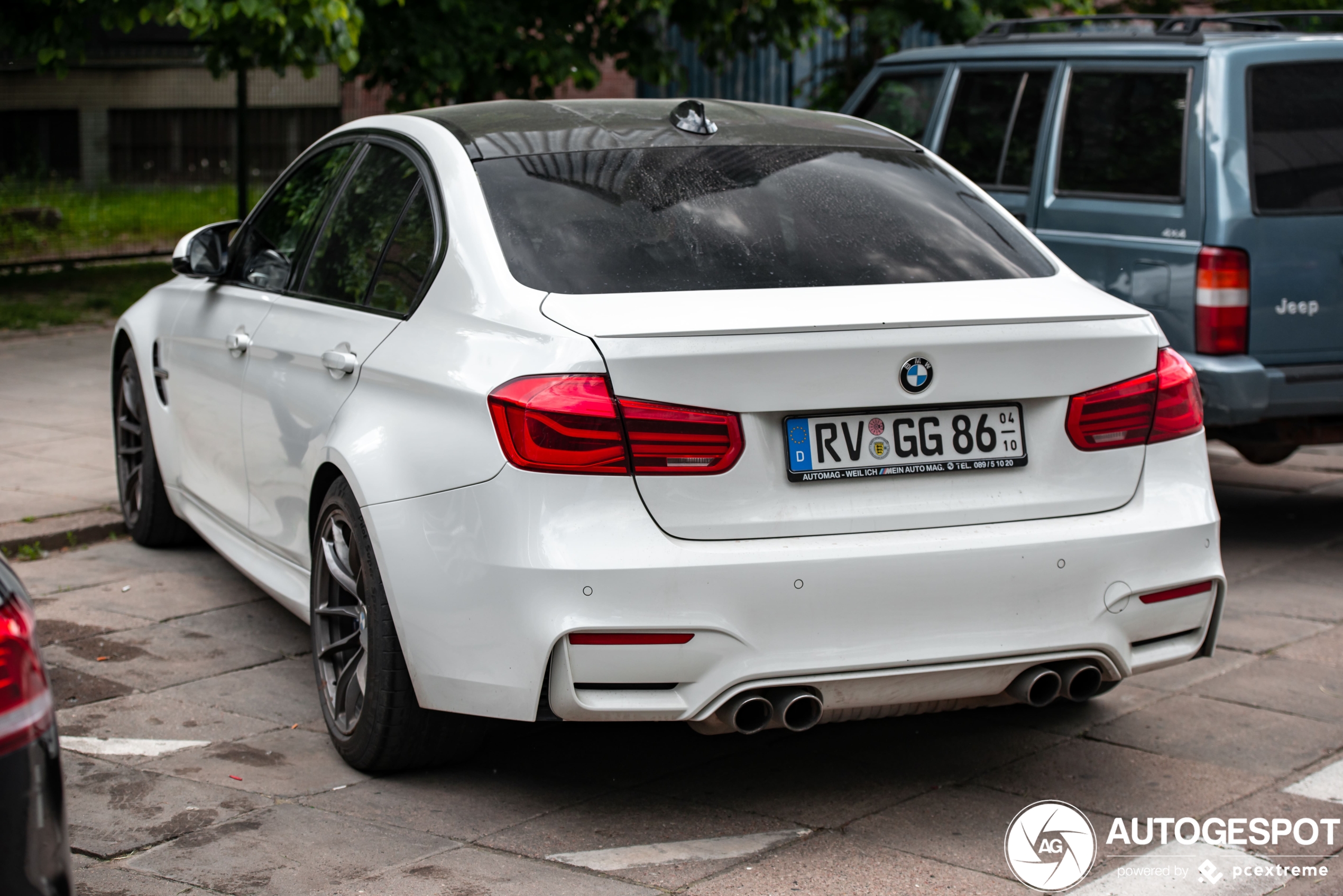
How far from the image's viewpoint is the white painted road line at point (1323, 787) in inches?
156

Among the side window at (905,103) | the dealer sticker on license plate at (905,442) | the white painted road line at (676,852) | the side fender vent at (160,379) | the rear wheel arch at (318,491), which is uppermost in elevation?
the side window at (905,103)

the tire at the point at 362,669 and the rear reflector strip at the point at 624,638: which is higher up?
the rear reflector strip at the point at 624,638

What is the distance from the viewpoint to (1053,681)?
3.68 meters

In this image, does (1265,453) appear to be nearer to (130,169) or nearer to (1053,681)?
(1053,681)

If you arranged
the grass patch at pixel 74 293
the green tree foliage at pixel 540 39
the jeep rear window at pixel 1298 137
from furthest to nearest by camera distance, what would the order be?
the green tree foliage at pixel 540 39 → the grass patch at pixel 74 293 → the jeep rear window at pixel 1298 137

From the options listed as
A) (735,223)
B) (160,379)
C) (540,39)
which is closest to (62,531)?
(160,379)

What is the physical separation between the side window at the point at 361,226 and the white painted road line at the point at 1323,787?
2.69 meters

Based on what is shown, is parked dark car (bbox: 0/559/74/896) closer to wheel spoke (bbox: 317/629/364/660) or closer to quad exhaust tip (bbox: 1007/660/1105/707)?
wheel spoke (bbox: 317/629/364/660)

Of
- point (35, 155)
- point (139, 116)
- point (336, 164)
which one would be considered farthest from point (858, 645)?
point (139, 116)

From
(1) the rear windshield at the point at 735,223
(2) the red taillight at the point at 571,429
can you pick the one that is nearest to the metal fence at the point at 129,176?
(1) the rear windshield at the point at 735,223

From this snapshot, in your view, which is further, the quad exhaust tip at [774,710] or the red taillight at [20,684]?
the quad exhaust tip at [774,710]

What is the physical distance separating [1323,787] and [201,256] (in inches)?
147

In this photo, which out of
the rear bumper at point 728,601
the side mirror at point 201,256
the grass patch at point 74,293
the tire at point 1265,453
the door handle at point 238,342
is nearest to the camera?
the rear bumper at point 728,601

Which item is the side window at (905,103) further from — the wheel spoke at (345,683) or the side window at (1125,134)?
the wheel spoke at (345,683)
